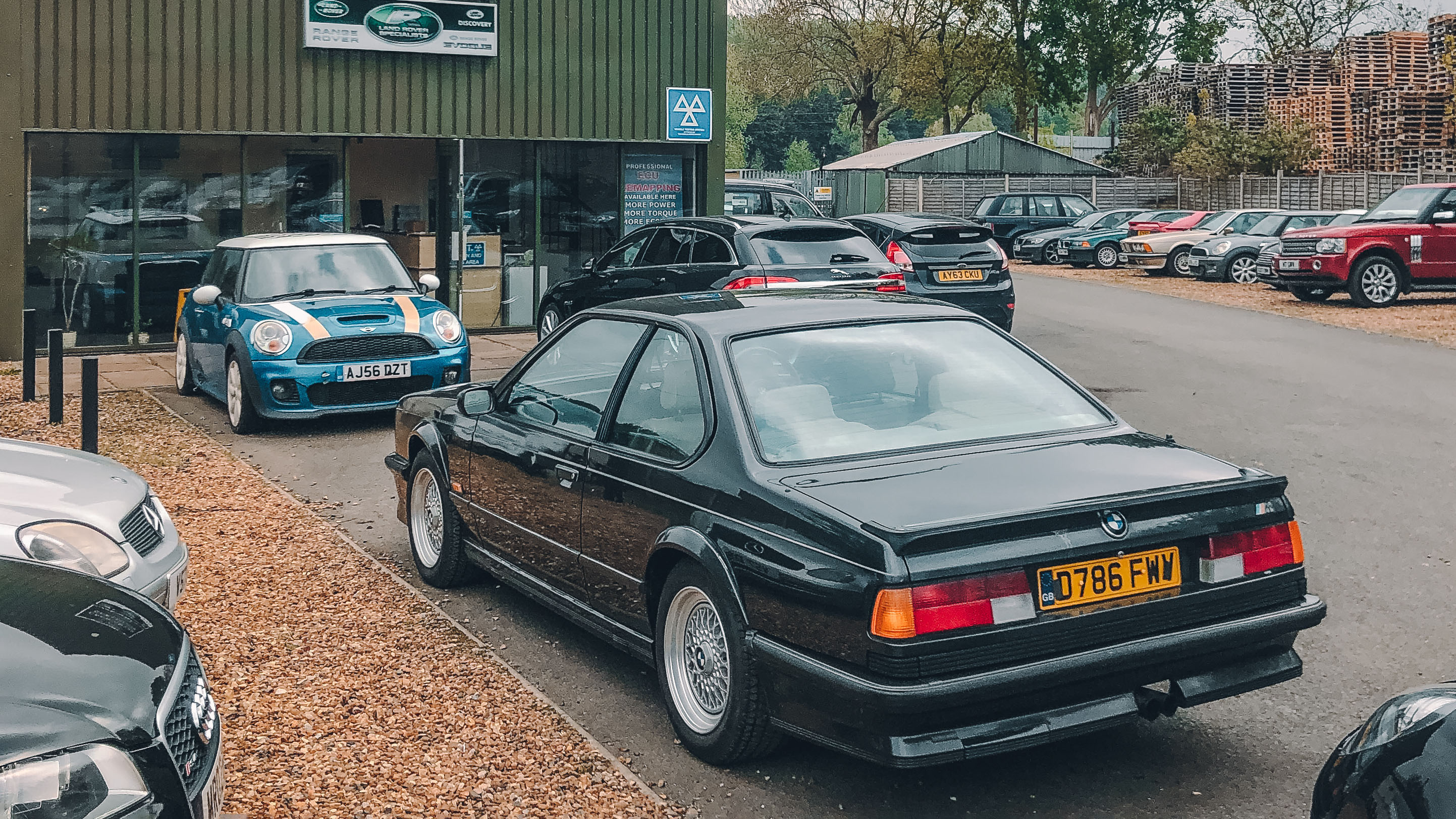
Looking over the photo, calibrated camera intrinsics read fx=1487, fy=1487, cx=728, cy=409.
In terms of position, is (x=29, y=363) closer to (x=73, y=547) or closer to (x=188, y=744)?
(x=73, y=547)

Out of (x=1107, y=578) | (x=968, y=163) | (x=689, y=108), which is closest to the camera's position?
(x=1107, y=578)

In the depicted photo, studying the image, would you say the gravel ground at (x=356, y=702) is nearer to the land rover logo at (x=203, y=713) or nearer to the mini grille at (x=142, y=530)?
the mini grille at (x=142, y=530)

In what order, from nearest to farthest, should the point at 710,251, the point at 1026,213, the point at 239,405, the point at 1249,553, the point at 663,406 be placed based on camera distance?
the point at 1249,553 < the point at 663,406 < the point at 239,405 < the point at 710,251 < the point at 1026,213

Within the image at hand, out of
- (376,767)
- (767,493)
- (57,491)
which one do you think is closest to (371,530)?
(57,491)

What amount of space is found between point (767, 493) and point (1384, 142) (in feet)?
115

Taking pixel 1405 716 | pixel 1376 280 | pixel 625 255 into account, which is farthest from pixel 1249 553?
pixel 1376 280

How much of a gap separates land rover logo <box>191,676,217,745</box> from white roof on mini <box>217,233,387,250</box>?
9383 mm

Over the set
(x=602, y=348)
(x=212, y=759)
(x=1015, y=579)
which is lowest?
(x=212, y=759)

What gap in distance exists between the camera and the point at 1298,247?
22.3m

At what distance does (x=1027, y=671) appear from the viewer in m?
4.04

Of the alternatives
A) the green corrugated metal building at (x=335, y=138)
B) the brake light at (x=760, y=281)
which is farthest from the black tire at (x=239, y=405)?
the green corrugated metal building at (x=335, y=138)

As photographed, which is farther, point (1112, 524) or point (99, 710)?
point (1112, 524)

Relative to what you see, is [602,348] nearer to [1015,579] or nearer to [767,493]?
[767,493]

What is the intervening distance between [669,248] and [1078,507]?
10349mm
